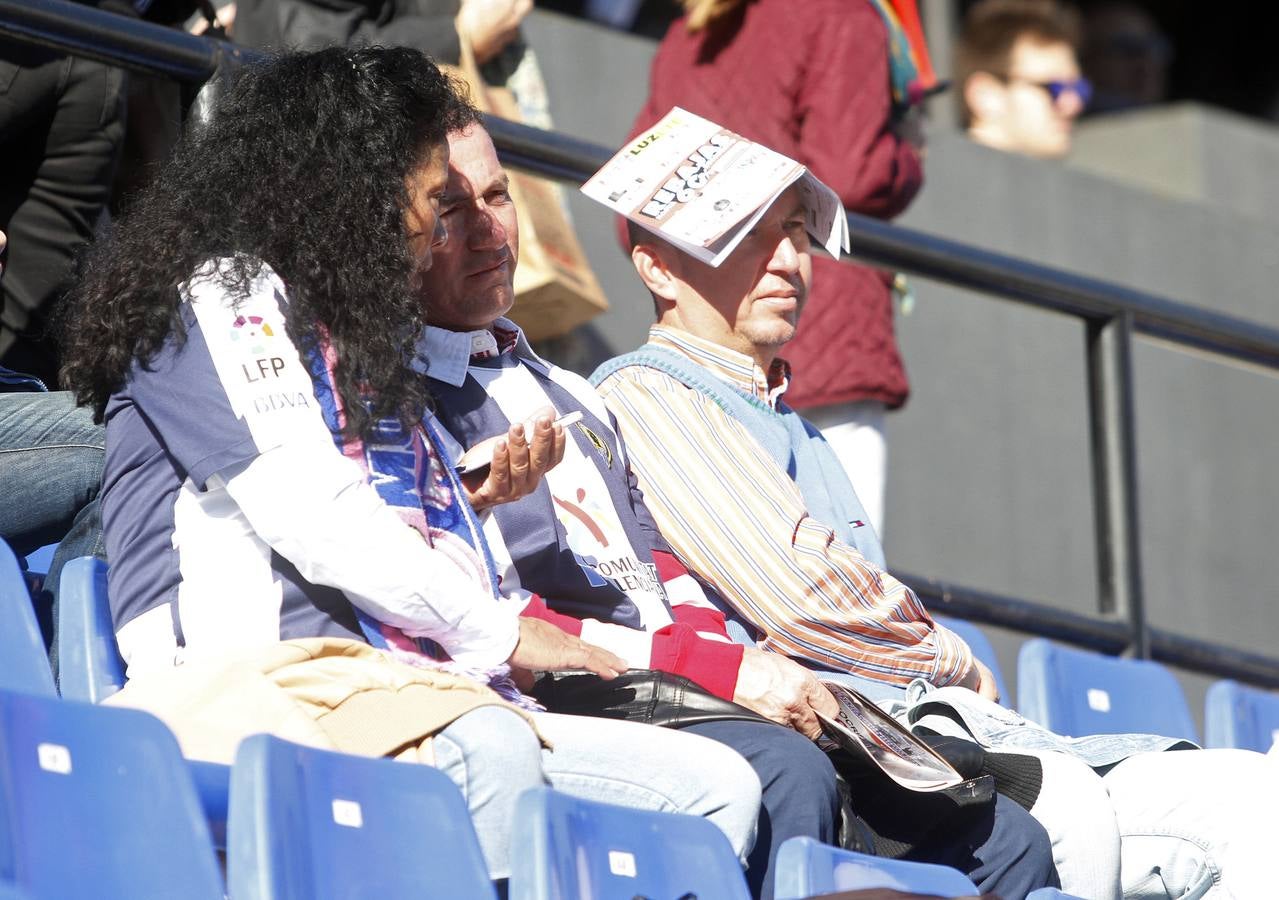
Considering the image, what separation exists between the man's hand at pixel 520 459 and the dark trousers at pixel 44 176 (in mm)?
863

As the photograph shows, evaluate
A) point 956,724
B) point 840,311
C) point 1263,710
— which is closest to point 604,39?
point 840,311

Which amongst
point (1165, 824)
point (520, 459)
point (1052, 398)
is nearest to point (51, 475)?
point (520, 459)

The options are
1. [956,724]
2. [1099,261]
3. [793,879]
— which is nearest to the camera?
[793,879]

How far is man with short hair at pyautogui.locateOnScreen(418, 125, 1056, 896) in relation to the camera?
2314mm

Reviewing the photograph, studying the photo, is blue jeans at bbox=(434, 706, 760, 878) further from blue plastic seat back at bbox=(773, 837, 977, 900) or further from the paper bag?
the paper bag

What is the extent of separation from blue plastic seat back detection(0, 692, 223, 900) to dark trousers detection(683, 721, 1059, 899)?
75 centimetres

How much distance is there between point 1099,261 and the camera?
6.27m

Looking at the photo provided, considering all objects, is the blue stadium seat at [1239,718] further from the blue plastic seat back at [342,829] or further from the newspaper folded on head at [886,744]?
the blue plastic seat back at [342,829]

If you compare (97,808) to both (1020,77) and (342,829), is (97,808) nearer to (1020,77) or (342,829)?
(342,829)

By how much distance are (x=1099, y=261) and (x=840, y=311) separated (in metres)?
2.61

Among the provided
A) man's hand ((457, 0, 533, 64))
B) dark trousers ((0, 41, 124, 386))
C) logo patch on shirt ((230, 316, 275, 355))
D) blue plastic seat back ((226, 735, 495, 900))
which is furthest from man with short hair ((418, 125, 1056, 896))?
man's hand ((457, 0, 533, 64))

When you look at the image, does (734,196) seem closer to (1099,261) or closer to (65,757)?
(65,757)

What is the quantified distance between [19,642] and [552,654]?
1.88 ft

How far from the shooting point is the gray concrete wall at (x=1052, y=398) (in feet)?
18.5
